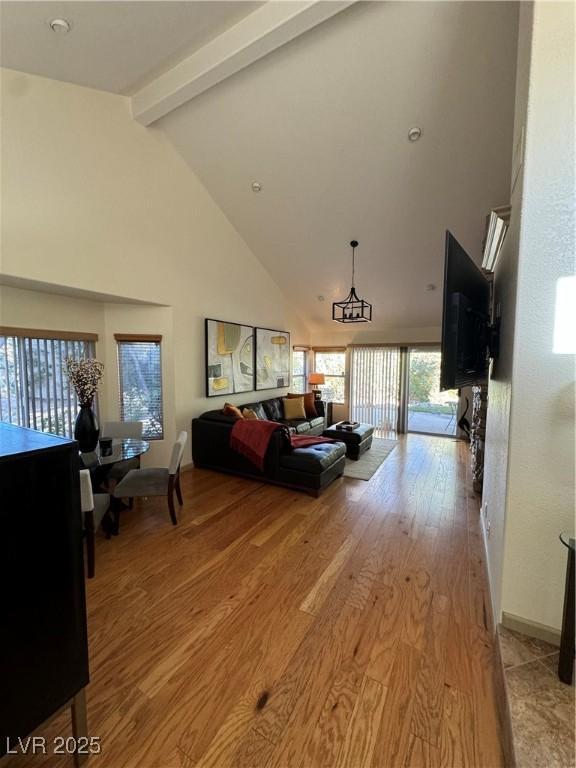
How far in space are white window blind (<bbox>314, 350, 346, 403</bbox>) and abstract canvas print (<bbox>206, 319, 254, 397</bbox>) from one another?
2.93 meters

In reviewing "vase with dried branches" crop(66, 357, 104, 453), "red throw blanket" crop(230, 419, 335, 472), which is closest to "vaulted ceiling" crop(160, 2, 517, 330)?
"vase with dried branches" crop(66, 357, 104, 453)

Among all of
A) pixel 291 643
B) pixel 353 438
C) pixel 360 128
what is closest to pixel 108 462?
pixel 291 643

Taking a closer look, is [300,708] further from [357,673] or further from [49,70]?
[49,70]

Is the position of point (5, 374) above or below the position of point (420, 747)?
above

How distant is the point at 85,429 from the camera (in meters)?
2.88

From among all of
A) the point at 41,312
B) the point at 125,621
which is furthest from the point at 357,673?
the point at 41,312

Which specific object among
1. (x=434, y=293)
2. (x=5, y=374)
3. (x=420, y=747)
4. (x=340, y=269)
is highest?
(x=340, y=269)

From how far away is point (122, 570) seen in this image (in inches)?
89.1

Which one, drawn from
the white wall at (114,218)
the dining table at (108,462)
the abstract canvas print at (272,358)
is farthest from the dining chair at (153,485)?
the abstract canvas print at (272,358)

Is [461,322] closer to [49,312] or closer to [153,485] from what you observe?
[153,485]

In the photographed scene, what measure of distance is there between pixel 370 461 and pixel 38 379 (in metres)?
4.37

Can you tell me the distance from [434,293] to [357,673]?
558cm

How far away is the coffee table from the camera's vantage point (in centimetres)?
487

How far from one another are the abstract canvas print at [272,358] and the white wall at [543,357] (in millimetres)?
4624
